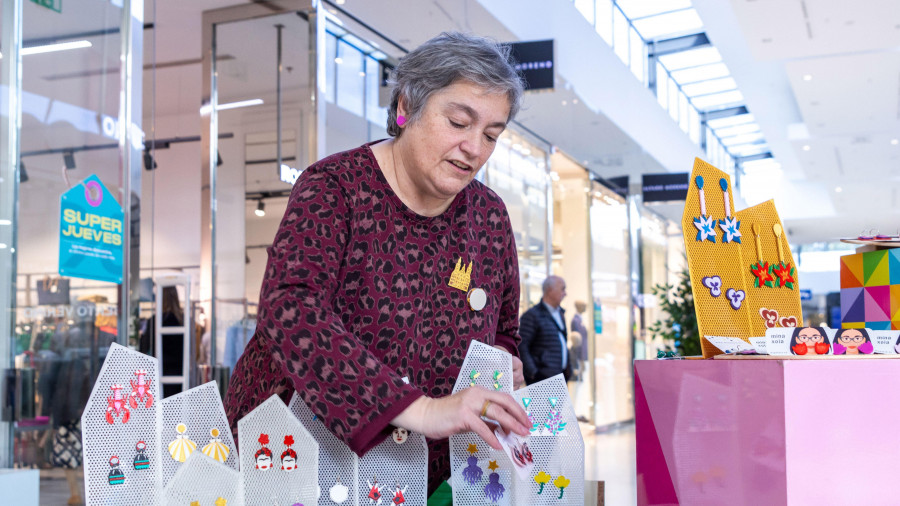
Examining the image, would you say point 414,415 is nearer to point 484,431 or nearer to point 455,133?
point 484,431

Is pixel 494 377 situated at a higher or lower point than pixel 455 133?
lower

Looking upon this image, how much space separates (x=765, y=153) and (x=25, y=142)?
21.2 meters

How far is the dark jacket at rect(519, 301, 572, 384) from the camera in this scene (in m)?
7.70

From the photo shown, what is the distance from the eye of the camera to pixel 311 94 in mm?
6793

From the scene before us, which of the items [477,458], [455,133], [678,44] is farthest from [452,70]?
[678,44]

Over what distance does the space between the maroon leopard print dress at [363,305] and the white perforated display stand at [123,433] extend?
18 centimetres

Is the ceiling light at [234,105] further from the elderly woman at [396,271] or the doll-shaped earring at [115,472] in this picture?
the doll-shaped earring at [115,472]

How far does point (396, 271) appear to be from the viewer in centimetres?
131

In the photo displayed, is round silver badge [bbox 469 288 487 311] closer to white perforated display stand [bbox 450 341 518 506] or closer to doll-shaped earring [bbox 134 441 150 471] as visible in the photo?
white perforated display stand [bbox 450 341 518 506]

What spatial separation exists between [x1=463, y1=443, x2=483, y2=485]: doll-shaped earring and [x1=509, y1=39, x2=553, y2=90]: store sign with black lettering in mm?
6965

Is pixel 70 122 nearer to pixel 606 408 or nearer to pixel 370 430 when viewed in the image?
pixel 370 430

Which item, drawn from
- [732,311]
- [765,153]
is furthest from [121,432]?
[765,153]

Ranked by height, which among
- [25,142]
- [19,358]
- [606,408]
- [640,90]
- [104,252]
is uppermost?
[640,90]

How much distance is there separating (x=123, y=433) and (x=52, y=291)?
12.7ft
